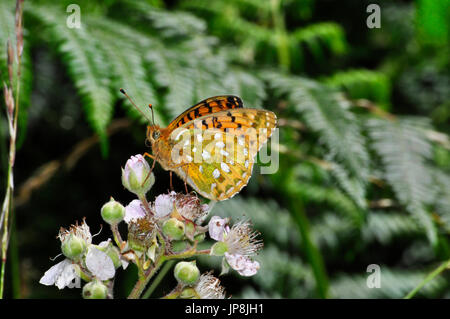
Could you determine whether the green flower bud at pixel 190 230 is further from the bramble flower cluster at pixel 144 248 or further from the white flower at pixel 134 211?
the white flower at pixel 134 211

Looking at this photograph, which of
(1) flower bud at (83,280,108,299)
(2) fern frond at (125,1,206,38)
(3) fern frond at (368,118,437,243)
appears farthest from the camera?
(2) fern frond at (125,1,206,38)

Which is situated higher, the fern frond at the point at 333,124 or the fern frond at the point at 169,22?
the fern frond at the point at 169,22

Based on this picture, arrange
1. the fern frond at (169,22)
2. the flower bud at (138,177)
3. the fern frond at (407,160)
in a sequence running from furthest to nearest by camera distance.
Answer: the fern frond at (169,22) → the fern frond at (407,160) → the flower bud at (138,177)

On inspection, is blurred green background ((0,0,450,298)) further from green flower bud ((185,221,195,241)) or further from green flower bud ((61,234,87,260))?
green flower bud ((185,221,195,241))

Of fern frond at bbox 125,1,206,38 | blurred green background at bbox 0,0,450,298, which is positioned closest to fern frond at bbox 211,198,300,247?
blurred green background at bbox 0,0,450,298

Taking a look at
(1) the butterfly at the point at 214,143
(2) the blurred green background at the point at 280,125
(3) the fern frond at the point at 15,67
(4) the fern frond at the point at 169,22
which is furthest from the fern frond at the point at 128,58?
(1) the butterfly at the point at 214,143

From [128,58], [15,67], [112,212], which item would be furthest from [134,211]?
[128,58]

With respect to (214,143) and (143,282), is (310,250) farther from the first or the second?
(143,282)
